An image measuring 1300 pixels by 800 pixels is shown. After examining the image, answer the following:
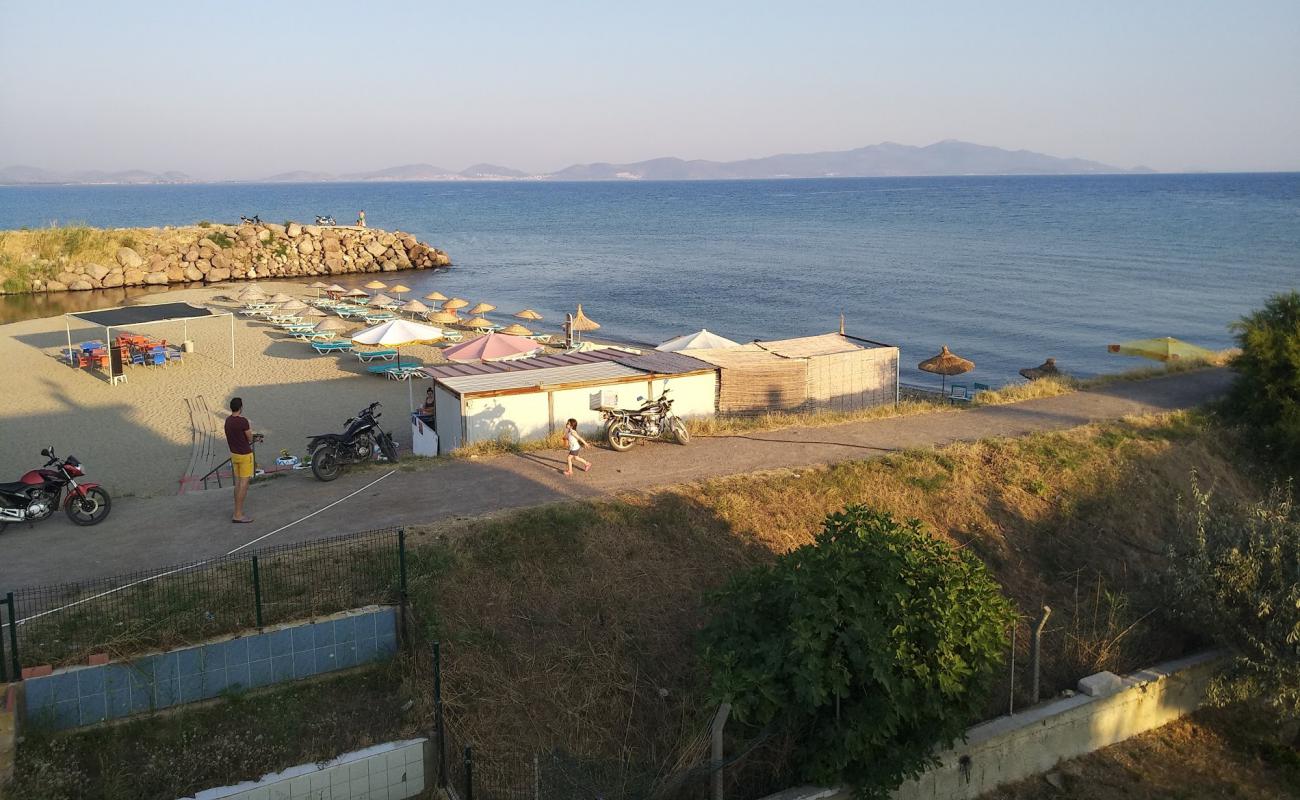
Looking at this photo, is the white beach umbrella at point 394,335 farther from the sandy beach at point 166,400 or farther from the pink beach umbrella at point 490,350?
the pink beach umbrella at point 490,350

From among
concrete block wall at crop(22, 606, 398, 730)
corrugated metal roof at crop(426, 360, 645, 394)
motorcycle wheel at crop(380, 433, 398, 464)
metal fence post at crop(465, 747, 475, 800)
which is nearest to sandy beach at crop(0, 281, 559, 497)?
motorcycle wheel at crop(380, 433, 398, 464)

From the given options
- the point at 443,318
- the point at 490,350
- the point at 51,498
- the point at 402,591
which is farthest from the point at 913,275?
the point at 402,591

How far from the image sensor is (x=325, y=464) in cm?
1335

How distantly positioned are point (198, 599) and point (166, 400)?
17.3 metres

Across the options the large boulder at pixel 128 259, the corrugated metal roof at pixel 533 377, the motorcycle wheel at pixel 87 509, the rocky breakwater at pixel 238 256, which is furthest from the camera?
the large boulder at pixel 128 259

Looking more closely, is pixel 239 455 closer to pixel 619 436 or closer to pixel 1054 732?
pixel 619 436

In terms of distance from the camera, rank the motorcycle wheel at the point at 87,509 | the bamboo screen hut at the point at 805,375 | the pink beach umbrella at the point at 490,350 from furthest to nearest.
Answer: the pink beach umbrella at the point at 490,350 → the bamboo screen hut at the point at 805,375 → the motorcycle wheel at the point at 87,509

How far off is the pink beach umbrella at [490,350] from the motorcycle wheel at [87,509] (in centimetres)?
917

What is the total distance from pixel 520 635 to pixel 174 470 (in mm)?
11729

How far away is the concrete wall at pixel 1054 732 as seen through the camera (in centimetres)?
822

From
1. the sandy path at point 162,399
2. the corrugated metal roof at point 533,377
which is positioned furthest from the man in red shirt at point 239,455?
the corrugated metal roof at point 533,377

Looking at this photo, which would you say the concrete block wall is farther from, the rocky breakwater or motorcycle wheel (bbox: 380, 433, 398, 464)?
the rocky breakwater

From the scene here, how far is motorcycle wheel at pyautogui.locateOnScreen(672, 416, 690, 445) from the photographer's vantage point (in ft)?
50.1

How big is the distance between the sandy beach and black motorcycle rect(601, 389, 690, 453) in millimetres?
6447
